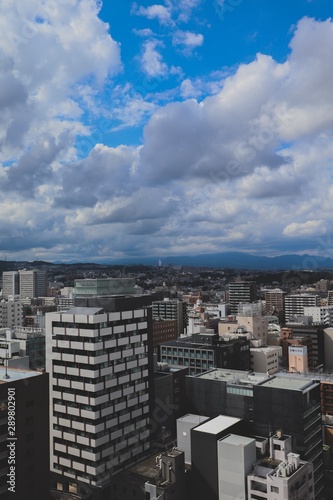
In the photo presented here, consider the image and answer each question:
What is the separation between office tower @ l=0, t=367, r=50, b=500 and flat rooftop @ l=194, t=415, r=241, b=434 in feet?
27.3

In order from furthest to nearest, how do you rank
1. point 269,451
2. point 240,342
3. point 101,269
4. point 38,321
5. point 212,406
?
point 101,269 → point 38,321 → point 240,342 → point 212,406 → point 269,451

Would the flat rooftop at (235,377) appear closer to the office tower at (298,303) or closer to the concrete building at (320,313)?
the concrete building at (320,313)

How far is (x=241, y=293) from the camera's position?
10769 cm

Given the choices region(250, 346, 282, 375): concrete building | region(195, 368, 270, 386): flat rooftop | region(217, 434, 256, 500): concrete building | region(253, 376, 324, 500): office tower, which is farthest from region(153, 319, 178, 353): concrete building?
region(217, 434, 256, 500): concrete building

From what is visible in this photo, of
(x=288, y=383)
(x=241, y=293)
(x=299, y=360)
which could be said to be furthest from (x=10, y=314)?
(x=288, y=383)

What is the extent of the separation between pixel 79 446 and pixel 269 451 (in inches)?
431

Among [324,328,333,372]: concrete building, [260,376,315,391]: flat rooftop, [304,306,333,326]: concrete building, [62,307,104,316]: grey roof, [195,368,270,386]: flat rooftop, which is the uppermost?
[62,307,104,316]: grey roof

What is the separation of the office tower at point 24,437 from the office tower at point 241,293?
86.6 meters

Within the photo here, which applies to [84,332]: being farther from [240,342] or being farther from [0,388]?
[240,342]

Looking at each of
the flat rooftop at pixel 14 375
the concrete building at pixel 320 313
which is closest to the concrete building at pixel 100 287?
the flat rooftop at pixel 14 375

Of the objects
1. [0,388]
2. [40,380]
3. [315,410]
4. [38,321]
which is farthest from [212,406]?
[38,321]

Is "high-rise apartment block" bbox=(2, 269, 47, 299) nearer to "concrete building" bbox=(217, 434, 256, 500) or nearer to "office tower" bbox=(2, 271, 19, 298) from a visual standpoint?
"office tower" bbox=(2, 271, 19, 298)

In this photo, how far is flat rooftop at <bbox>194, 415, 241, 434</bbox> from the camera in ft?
76.5

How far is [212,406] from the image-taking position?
3231 centimetres
